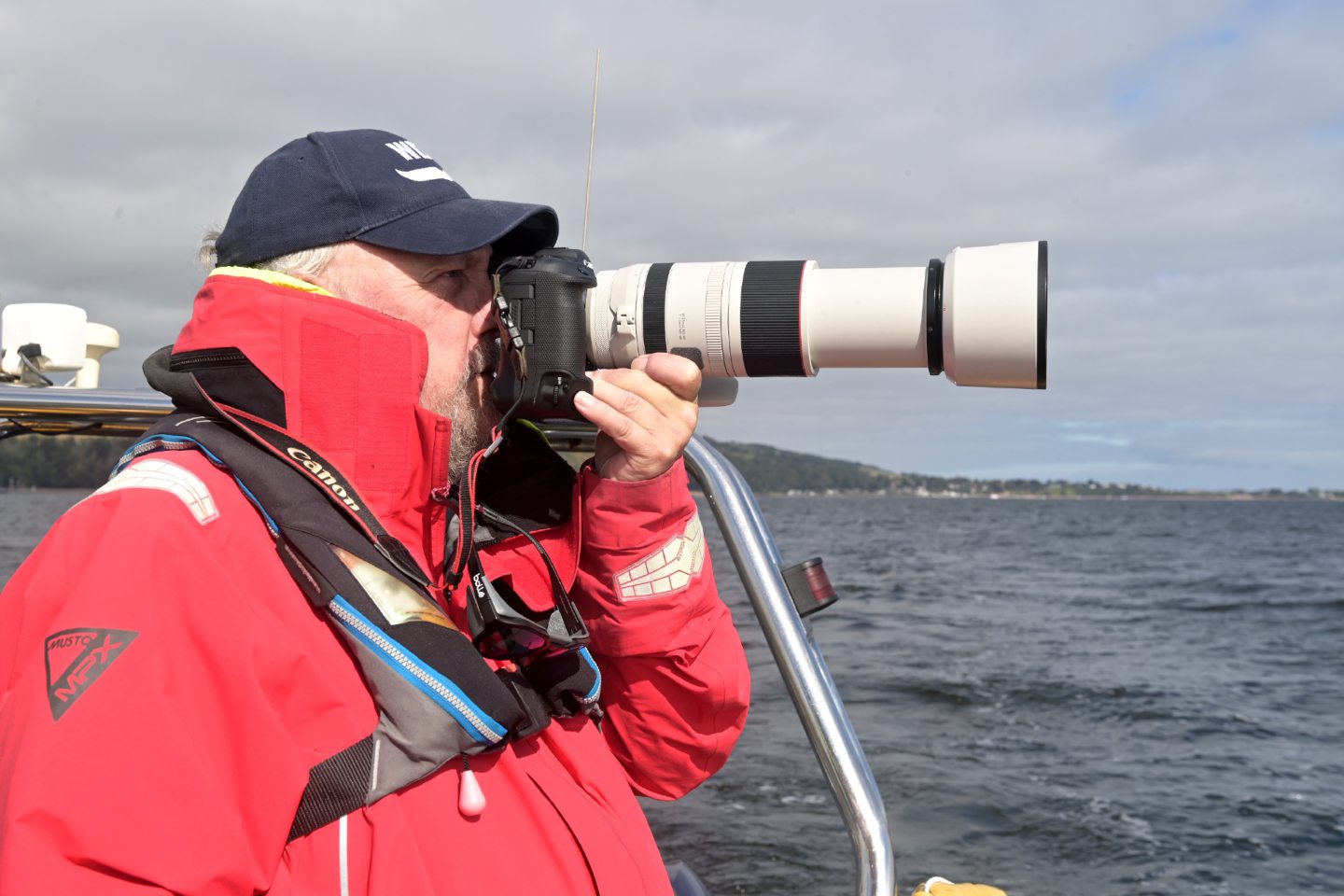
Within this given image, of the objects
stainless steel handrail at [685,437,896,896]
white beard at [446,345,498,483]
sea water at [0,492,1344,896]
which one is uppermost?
white beard at [446,345,498,483]

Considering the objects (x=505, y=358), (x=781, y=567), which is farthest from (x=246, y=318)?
(x=781, y=567)

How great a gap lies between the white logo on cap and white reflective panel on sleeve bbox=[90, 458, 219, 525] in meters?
0.60

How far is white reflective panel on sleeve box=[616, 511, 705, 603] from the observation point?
5.69 ft

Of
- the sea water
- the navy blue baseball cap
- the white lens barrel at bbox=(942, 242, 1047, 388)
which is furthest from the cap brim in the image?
the sea water

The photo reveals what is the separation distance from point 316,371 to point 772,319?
2.31ft

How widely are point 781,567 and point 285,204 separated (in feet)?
3.07

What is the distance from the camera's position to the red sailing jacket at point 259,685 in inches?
37.9

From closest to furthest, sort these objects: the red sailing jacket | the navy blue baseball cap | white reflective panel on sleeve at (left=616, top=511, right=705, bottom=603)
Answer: the red sailing jacket, the navy blue baseball cap, white reflective panel on sleeve at (left=616, top=511, right=705, bottom=603)

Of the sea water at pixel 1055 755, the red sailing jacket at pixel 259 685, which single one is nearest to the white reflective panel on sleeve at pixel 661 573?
the red sailing jacket at pixel 259 685

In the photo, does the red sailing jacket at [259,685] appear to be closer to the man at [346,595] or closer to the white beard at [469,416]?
the man at [346,595]

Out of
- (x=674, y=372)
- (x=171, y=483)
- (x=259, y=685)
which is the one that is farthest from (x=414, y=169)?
(x=259, y=685)

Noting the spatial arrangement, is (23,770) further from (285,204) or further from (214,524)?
(285,204)

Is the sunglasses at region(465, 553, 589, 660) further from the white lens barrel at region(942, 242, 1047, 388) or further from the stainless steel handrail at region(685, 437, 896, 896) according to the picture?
the white lens barrel at region(942, 242, 1047, 388)

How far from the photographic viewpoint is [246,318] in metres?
1.30
